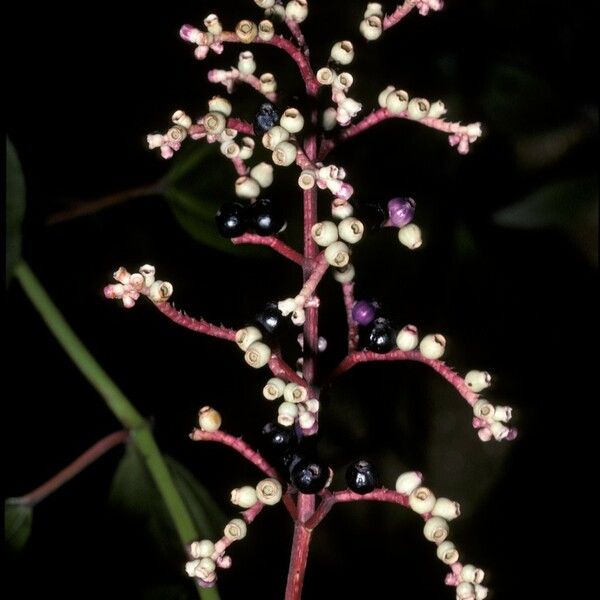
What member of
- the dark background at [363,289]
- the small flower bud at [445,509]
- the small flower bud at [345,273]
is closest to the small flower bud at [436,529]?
the small flower bud at [445,509]

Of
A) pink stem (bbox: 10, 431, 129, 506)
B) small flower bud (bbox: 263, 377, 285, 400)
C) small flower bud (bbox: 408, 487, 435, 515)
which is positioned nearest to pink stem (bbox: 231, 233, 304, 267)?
small flower bud (bbox: 263, 377, 285, 400)

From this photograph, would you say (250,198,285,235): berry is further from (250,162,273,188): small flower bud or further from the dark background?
the dark background

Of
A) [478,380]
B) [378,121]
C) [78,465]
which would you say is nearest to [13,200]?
[78,465]

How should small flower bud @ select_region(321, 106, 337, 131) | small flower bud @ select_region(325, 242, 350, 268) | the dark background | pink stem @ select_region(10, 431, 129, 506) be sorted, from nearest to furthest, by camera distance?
1. small flower bud @ select_region(325, 242, 350, 268)
2. small flower bud @ select_region(321, 106, 337, 131)
3. pink stem @ select_region(10, 431, 129, 506)
4. the dark background

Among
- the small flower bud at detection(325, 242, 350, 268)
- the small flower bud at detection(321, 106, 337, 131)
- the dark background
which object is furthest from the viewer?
the dark background

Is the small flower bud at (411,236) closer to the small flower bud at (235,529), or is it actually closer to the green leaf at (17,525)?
the small flower bud at (235,529)

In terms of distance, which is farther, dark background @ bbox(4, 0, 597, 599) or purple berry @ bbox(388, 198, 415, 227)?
dark background @ bbox(4, 0, 597, 599)

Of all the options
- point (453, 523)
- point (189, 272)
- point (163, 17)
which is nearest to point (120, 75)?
point (163, 17)
